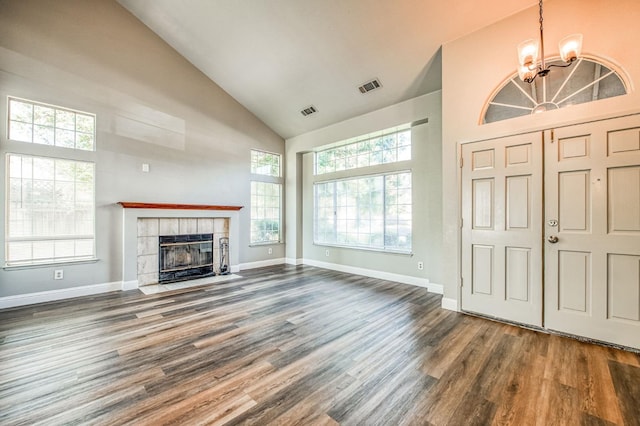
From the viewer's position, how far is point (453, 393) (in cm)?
191

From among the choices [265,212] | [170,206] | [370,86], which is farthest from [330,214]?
[170,206]

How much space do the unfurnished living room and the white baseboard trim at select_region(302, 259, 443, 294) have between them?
4 centimetres

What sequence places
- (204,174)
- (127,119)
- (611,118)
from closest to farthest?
(611,118) → (127,119) → (204,174)

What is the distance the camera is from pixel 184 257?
5.36 metres

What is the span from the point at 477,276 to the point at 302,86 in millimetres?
4333

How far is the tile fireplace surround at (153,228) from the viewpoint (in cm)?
461

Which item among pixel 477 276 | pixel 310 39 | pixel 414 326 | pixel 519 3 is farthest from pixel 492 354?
pixel 310 39

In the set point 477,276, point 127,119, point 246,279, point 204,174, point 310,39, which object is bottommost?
point 246,279

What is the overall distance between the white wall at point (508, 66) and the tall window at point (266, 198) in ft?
14.1

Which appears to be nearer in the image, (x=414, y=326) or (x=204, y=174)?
(x=414, y=326)

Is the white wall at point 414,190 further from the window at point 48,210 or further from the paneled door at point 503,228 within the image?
Result: the window at point 48,210

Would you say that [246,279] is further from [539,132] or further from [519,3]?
[519,3]

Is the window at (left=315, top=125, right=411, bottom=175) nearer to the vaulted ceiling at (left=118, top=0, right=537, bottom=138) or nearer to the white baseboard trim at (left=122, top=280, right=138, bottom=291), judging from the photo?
the vaulted ceiling at (left=118, top=0, right=537, bottom=138)

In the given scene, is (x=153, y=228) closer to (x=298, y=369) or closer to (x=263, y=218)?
(x=263, y=218)
